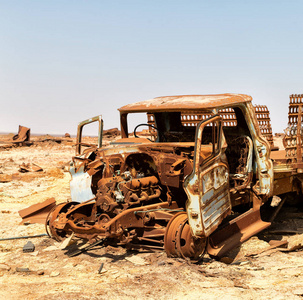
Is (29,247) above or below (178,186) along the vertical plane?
below

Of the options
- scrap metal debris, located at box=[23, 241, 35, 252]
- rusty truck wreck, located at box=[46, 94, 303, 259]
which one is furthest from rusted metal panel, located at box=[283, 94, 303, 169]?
scrap metal debris, located at box=[23, 241, 35, 252]

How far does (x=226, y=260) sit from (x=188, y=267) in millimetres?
844

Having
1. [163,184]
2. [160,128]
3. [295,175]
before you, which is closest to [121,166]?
[163,184]

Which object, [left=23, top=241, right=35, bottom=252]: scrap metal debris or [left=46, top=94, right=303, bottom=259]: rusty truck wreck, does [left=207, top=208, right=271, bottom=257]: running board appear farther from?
[left=23, top=241, right=35, bottom=252]: scrap metal debris

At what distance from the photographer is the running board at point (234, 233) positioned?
602 cm

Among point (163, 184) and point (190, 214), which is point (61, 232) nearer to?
point (163, 184)

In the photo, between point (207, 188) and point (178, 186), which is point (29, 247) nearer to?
point (178, 186)

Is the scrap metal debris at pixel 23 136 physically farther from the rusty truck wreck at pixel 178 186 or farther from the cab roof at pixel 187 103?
the cab roof at pixel 187 103

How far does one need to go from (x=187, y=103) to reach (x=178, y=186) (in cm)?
137

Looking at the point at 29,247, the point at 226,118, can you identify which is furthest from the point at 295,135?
the point at 29,247

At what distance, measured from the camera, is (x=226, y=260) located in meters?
5.92

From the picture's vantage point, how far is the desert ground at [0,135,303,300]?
15.3ft

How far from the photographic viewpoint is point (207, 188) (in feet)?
18.3

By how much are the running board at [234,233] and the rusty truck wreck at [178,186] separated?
0.05ft
